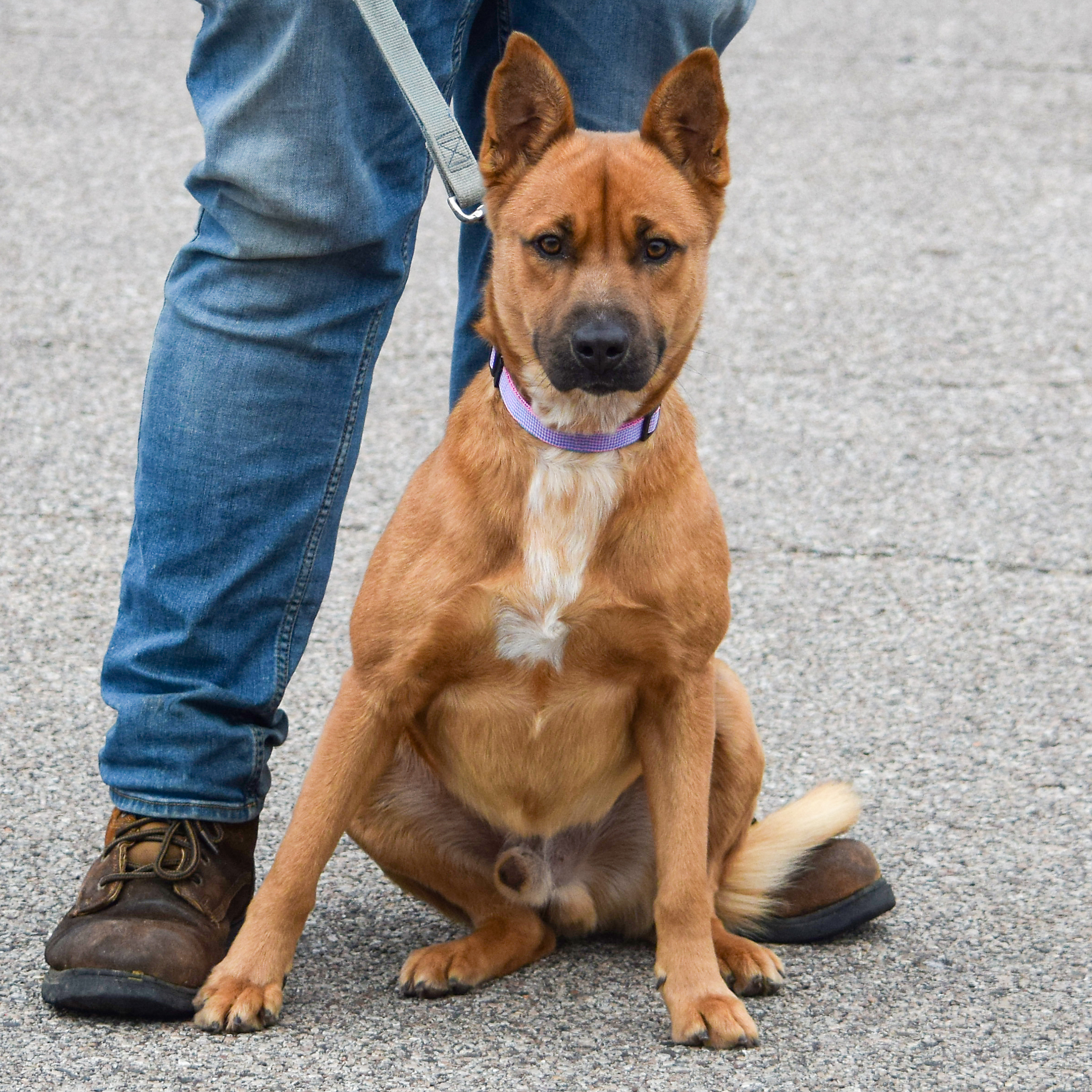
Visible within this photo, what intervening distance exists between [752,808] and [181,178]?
5199 mm

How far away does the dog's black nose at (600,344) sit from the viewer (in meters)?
2.34

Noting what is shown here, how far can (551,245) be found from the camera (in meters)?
2.47

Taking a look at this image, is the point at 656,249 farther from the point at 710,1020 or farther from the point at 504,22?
the point at 710,1020

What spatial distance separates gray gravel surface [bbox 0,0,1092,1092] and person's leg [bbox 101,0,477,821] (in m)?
0.43

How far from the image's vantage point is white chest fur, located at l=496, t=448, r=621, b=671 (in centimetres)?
232

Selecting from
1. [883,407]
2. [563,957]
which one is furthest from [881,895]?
[883,407]

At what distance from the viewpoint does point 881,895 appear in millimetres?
2621

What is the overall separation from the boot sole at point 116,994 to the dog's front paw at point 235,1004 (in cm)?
4

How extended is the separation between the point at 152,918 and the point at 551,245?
1.23 meters

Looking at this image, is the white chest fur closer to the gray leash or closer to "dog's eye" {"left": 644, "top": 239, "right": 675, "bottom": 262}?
"dog's eye" {"left": 644, "top": 239, "right": 675, "bottom": 262}

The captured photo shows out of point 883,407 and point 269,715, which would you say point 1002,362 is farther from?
point 269,715

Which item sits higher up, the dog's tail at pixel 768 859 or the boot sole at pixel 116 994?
the dog's tail at pixel 768 859

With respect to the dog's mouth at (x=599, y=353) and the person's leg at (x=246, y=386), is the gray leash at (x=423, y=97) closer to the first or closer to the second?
the person's leg at (x=246, y=386)

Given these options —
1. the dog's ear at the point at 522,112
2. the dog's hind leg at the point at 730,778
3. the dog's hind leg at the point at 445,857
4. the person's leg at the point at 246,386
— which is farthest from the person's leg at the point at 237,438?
the dog's hind leg at the point at 730,778
